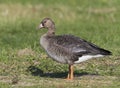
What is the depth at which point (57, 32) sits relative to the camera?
53.1ft

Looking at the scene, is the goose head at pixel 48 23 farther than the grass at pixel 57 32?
Yes

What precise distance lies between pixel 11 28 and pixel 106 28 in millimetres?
2682

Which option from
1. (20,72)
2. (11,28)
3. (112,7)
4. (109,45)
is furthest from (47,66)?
(112,7)

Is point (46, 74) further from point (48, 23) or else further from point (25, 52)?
point (25, 52)

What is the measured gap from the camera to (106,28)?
1669cm

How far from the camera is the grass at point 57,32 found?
10319mm

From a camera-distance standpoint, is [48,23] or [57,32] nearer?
[48,23]

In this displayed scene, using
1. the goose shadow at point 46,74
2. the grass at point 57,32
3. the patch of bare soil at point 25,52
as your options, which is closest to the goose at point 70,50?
the grass at point 57,32

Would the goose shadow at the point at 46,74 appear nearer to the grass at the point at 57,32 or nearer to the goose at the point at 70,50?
the grass at the point at 57,32

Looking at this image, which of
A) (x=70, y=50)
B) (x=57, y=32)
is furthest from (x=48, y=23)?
(x=57, y=32)

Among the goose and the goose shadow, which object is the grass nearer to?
the goose shadow

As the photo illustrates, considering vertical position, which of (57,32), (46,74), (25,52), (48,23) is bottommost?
(46,74)

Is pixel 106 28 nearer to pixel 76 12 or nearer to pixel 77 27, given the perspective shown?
pixel 77 27

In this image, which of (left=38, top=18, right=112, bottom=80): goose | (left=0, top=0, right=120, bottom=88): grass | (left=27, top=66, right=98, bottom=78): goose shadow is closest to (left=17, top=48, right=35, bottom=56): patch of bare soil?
(left=0, top=0, right=120, bottom=88): grass
